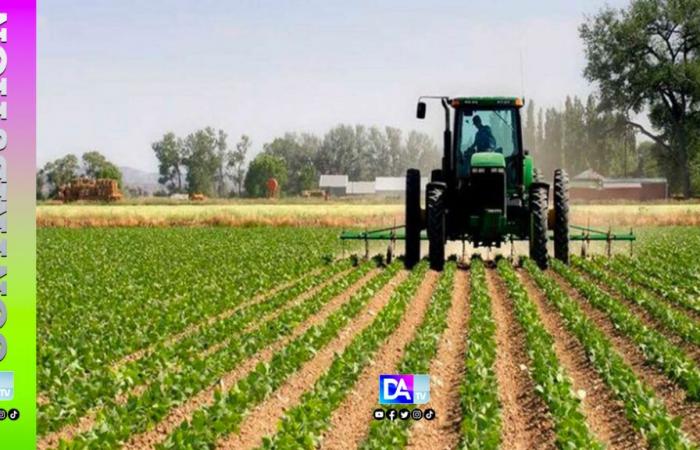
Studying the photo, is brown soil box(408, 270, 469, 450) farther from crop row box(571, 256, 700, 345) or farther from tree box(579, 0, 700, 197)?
tree box(579, 0, 700, 197)

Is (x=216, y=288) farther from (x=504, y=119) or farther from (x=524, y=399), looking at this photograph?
(x=524, y=399)

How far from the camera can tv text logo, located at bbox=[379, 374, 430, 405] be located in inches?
291

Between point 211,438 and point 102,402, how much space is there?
1754 millimetres

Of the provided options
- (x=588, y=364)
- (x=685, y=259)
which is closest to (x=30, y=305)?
(x=588, y=364)

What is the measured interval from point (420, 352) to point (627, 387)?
224 centimetres

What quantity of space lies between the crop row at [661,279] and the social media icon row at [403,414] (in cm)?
735

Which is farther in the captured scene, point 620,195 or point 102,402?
point 620,195

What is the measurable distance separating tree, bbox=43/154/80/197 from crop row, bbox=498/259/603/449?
111 meters

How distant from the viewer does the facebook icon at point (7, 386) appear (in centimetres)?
652

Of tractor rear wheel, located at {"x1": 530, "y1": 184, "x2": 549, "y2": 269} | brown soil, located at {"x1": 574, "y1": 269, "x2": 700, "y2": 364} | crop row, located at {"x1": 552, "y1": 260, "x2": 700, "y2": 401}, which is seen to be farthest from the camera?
tractor rear wheel, located at {"x1": 530, "y1": 184, "x2": 549, "y2": 269}

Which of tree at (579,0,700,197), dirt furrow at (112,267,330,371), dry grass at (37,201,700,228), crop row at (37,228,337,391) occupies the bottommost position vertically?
dirt furrow at (112,267,330,371)

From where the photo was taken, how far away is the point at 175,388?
27.7 feet

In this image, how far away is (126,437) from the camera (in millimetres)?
7133

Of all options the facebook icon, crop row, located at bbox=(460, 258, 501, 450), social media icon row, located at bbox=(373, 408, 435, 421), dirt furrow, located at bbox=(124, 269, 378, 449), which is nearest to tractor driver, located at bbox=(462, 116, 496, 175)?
crop row, located at bbox=(460, 258, 501, 450)
